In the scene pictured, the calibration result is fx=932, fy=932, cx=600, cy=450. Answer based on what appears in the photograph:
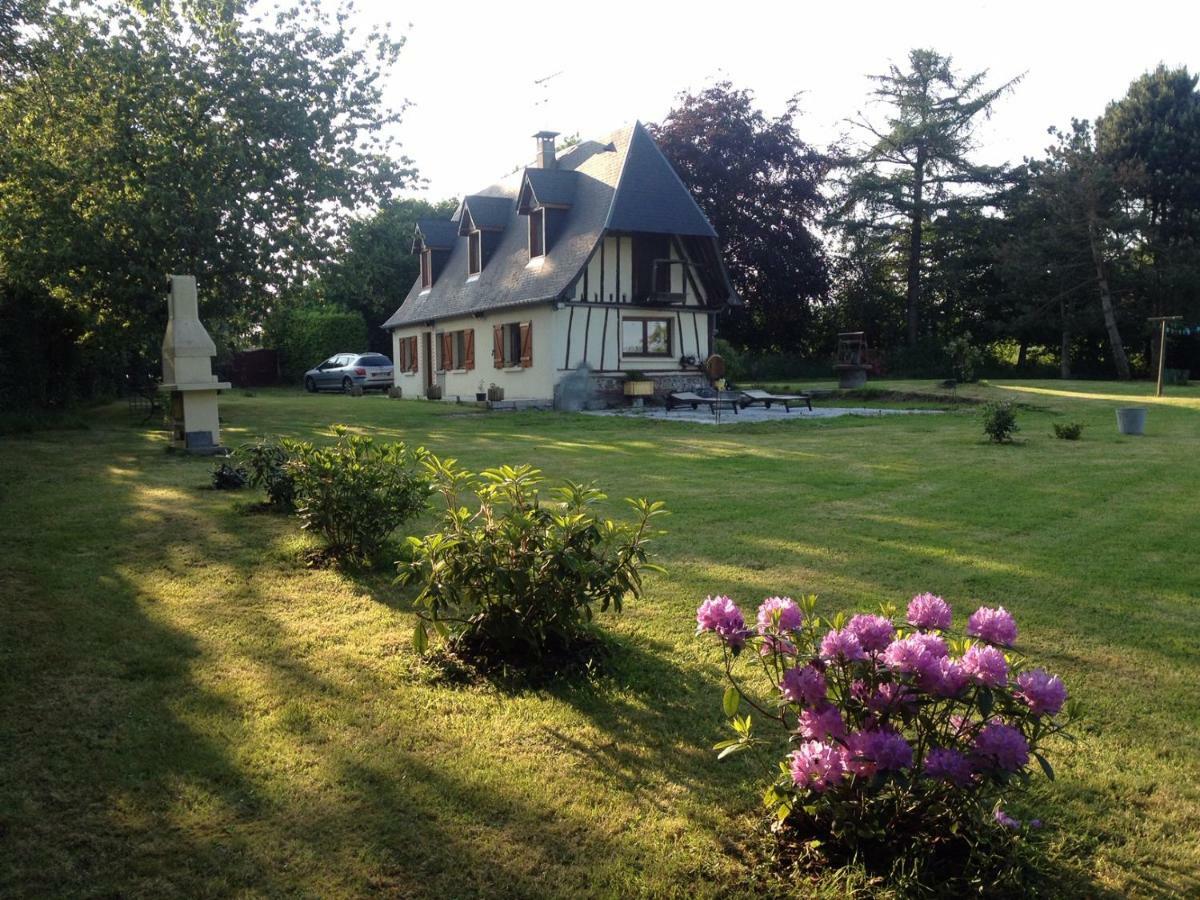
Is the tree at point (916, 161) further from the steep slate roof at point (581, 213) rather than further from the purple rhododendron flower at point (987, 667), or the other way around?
the purple rhododendron flower at point (987, 667)

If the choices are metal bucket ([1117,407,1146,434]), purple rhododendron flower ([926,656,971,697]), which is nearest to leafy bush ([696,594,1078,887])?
purple rhododendron flower ([926,656,971,697])

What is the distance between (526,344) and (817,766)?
67.0ft

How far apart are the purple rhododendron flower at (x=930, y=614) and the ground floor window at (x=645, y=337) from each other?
19.9m

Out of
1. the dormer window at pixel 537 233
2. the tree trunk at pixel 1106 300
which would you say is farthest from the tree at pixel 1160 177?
the dormer window at pixel 537 233

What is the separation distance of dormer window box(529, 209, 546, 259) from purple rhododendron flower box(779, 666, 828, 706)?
2090cm

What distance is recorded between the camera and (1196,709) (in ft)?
11.6

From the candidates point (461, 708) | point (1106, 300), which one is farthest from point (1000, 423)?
point (1106, 300)

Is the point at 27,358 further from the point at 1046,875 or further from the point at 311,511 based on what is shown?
the point at 1046,875

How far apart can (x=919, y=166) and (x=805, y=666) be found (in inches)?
1353

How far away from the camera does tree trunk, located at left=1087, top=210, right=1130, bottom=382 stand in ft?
92.0

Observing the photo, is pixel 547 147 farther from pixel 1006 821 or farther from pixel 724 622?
pixel 1006 821

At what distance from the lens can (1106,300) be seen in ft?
92.7

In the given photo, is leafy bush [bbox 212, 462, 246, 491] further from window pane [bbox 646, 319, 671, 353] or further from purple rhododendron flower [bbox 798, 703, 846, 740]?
window pane [bbox 646, 319, 671, 353]

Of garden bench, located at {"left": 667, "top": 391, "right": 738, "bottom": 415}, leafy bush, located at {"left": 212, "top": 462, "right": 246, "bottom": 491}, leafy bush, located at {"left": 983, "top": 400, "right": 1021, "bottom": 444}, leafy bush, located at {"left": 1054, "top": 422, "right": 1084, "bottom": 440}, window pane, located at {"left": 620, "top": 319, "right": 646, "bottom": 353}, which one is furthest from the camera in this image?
window pane, located at {"left": 620, "top": 319, "right": 646, "bottom": 353}
